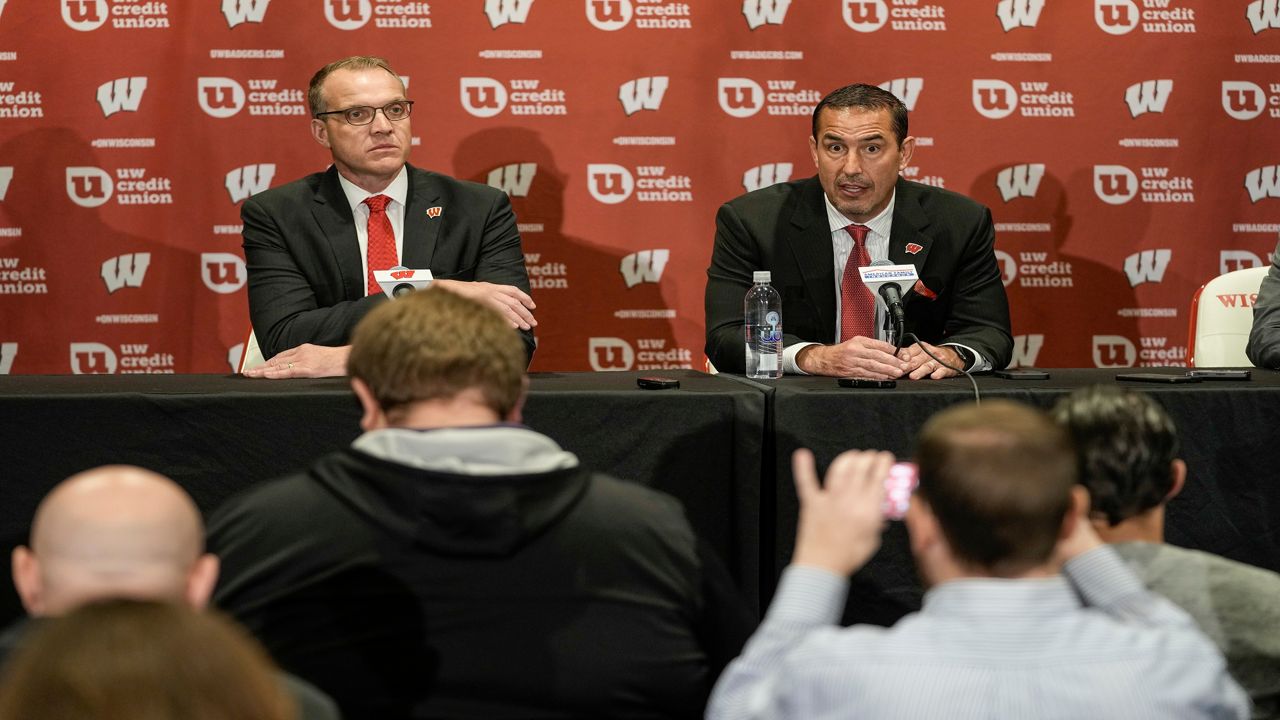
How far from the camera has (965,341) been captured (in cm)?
362

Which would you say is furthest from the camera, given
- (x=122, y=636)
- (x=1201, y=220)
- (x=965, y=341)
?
Answer: (x=1201, y=220)

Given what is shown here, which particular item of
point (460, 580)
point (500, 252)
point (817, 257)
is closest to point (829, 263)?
point (817, 257)

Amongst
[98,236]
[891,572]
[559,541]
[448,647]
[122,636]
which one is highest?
[98,236]

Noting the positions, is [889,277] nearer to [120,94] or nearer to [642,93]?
[642,93]

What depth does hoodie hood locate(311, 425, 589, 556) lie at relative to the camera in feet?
5.10

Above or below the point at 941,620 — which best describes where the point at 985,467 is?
above

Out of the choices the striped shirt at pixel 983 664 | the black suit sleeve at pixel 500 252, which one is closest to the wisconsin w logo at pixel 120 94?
the black suit sleeve at pixel 500 252

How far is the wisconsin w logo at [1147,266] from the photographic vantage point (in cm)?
510

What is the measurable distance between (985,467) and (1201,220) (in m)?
4.22

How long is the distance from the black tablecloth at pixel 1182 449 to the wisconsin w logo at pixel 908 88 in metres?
2.41

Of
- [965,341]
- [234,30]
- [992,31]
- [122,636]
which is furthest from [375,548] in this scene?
[992,31]

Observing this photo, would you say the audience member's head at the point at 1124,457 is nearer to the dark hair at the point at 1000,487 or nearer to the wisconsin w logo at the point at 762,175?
the dark hair at the point at 1000,487

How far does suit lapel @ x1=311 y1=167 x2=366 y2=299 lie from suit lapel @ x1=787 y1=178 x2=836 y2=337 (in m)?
1.33

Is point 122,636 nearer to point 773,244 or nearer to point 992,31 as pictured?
point 773,244
